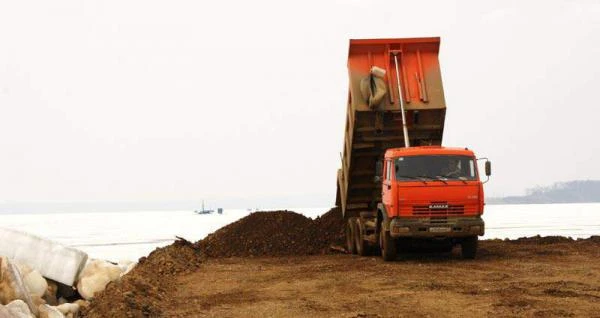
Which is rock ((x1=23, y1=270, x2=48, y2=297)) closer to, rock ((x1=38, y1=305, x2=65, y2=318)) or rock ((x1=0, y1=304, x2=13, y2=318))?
rock ((x1=38, y1=305, x2=65, y2=318))

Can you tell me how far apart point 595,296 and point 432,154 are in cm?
562

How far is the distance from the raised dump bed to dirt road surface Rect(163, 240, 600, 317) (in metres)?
3.05

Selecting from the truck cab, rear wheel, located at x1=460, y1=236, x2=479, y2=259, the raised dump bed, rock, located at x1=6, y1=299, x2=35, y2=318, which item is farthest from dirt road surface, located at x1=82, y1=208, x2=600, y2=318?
the raised dump bed

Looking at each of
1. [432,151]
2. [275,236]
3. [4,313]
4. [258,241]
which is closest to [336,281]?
[432,151]

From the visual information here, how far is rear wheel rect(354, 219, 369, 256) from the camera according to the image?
18.4 m

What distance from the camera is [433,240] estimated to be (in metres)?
17.2

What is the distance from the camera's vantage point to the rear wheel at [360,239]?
726 inches

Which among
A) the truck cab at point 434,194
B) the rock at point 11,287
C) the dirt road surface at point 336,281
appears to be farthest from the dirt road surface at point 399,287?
the rock at point 11,287

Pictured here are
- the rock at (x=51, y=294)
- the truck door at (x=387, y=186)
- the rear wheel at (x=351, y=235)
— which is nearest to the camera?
the rock at (x=51, y=294)

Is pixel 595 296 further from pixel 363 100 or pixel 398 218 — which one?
pixel 363 100

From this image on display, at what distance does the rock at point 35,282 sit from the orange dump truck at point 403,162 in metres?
7.54

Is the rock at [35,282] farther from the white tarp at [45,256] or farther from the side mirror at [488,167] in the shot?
the side mirror at [488,167]

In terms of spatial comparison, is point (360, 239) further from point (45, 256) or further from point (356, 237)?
point (45, 256)

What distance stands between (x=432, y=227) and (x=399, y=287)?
3.71 m
